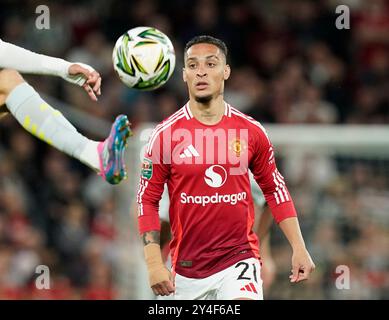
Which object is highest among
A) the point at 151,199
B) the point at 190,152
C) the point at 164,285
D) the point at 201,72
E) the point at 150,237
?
the point at 201,72

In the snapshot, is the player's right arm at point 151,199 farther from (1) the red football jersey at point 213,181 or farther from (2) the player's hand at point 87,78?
(2) the player's hand at point 87,78

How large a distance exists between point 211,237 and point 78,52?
6.19 meters

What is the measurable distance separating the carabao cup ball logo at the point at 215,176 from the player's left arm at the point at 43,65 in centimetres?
76

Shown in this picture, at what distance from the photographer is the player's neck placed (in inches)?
236

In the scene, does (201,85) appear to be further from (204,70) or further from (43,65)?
(43,65)

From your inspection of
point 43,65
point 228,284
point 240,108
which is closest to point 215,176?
point 228,284

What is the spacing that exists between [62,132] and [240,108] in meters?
5.97

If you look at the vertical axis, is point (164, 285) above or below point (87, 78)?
below

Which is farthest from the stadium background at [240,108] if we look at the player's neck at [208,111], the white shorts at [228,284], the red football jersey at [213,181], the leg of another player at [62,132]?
the leg of another player at [62,132]

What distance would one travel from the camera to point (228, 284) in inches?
234

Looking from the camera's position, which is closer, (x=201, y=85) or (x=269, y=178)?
(x=201, y=85)

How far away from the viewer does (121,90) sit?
A: 11.5 m

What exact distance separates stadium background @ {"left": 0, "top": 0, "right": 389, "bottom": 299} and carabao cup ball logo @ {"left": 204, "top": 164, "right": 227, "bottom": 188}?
325 cm

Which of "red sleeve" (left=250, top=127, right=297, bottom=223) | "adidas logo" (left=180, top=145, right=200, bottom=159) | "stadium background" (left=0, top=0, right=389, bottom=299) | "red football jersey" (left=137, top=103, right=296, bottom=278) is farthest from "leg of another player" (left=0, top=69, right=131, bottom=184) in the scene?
"stadium background" (left=0, top=0, right=389, bottom=299)
